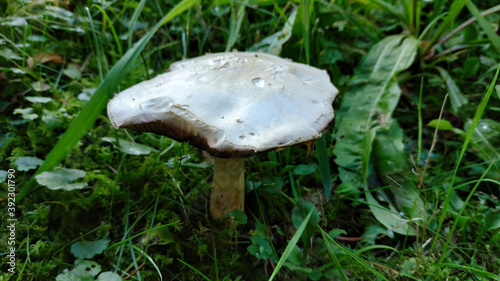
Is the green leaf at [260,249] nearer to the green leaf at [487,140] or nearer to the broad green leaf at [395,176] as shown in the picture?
the broad green leaf at [395,176]

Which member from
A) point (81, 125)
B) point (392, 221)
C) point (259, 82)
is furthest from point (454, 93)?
point (81, 125)

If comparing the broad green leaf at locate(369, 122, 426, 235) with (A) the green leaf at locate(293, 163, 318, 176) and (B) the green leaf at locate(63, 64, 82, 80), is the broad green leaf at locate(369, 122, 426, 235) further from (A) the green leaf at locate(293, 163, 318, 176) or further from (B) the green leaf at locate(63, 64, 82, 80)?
(B) the green leaf at locate(63, 64, 82, 80)

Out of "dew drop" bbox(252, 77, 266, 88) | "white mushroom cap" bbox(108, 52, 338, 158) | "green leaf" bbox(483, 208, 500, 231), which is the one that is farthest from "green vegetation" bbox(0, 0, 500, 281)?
"dew drop" bbox(252, 77, 266, 88)

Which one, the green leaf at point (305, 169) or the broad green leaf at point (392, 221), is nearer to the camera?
the broad green leaf at point (392, 221)

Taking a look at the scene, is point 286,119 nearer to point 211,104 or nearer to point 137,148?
point 211,104

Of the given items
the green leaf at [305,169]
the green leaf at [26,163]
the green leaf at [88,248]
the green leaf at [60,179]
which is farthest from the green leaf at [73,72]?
the green leaf at [305,169]

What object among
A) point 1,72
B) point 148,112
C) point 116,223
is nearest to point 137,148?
point 116,223

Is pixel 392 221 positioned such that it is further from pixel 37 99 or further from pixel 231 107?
pixel 37 99
